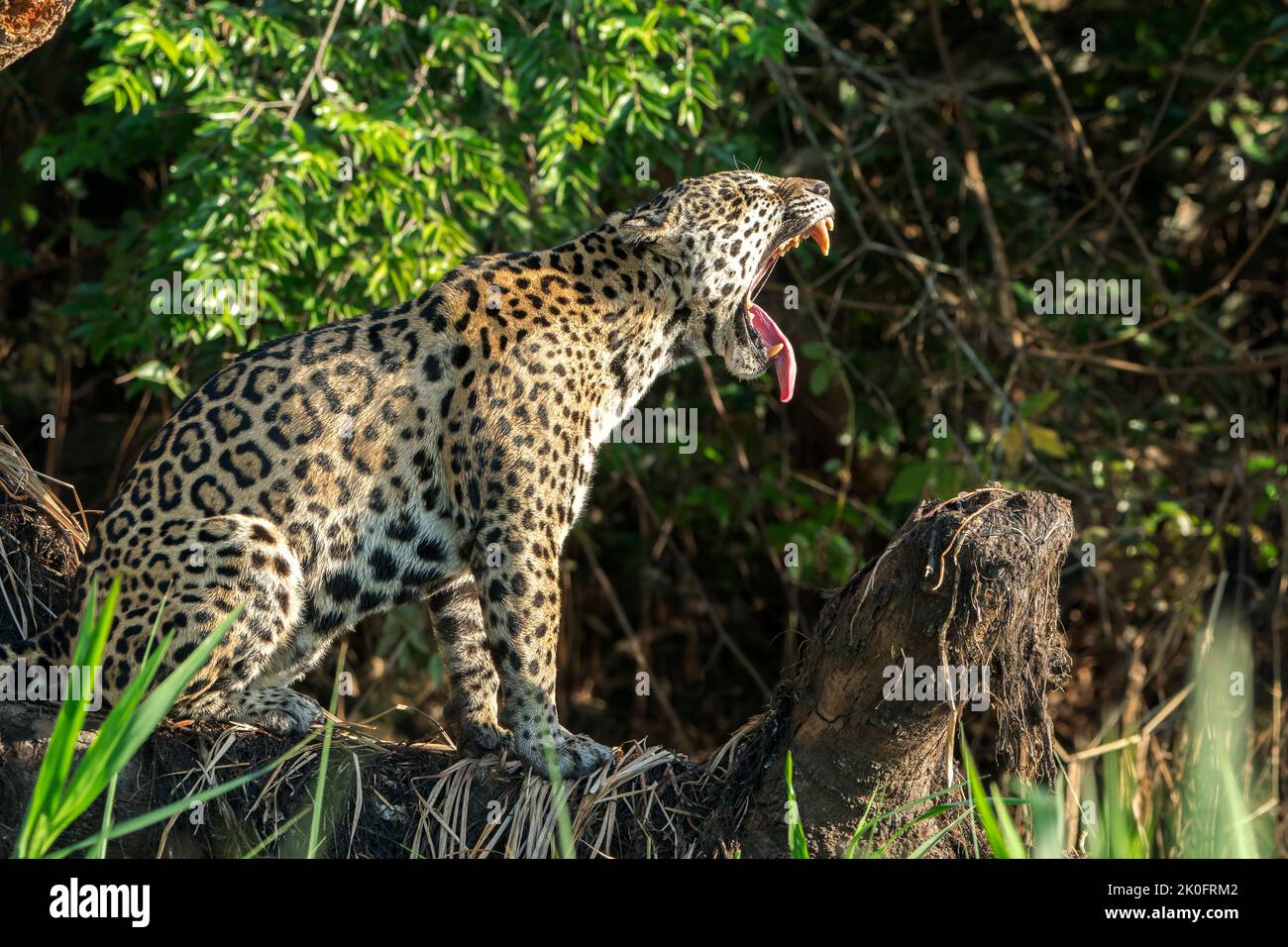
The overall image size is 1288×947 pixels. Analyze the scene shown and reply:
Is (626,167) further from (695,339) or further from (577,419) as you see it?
(577,419)

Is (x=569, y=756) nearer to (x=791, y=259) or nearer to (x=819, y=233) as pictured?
(x=819, y=233)

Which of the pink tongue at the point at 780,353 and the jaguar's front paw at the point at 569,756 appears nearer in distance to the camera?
the jaguar's front paw at the point at 569,756

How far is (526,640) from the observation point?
538 centimetres

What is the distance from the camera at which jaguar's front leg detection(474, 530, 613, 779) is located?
17.4 feet

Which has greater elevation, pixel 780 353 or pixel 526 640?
pixel 780 353

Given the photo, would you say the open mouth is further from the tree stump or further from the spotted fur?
the tree stump

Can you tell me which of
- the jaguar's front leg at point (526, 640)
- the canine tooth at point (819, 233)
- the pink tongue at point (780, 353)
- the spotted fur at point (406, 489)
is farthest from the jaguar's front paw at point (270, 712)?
the canine tooth at point (819, 233)

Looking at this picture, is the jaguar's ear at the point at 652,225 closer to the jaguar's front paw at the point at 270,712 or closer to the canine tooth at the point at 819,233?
the canine tooth at the point at 819,233

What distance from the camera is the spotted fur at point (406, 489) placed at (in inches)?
207

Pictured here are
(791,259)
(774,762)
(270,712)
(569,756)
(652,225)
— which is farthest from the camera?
(791,259)

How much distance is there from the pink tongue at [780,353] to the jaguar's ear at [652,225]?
0.48 meters

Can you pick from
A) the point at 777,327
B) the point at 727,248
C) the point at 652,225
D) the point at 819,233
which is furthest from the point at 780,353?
the point at 652,225

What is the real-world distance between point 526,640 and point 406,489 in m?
0.71

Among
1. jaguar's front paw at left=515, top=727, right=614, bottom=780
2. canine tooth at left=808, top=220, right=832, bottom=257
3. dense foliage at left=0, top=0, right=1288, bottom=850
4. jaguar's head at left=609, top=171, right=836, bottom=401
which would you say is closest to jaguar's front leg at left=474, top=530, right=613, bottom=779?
jaguar's front paw at left=515, top=727, right=614, bottom=780
